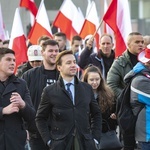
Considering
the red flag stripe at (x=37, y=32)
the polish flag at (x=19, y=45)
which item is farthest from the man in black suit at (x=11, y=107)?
the red flag stripe at (x=37, y=32)

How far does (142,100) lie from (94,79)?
61.7 inches

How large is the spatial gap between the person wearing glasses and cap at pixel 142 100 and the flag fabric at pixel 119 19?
3.84 metres

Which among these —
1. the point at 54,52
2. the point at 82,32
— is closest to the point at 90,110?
the point at 54,52

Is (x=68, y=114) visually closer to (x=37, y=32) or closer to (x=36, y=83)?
(x=36, y=83)

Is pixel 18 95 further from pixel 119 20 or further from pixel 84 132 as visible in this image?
pixel 119 20

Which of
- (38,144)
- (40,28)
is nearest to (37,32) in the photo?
(40,28)

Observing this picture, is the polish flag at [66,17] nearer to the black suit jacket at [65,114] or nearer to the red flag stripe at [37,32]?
the red flag stripe at [37,32]

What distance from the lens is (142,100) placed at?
6.57 metres

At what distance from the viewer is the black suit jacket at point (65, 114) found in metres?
6.58

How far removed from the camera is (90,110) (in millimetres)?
6910

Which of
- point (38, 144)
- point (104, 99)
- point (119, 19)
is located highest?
point (119, 19)

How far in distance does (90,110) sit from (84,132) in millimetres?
363

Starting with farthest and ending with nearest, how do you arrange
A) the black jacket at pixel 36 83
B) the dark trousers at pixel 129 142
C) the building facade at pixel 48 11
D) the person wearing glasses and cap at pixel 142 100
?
the building facade at pixel 48 11, the black jacket at pixel 36 83, the dark trousers at pixel 129 142, the person wearing glasses and cap at pixel 142 100

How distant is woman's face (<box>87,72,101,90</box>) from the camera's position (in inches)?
316
